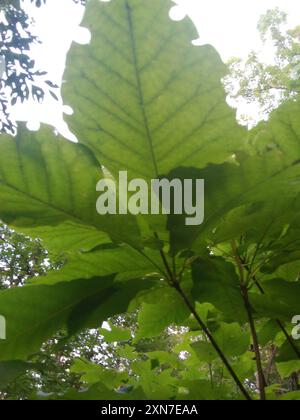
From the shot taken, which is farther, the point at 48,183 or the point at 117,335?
the point at 117,335

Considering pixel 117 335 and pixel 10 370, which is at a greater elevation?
pixel 117 335

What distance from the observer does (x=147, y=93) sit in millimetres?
411

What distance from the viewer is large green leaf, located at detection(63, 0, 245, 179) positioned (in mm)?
400

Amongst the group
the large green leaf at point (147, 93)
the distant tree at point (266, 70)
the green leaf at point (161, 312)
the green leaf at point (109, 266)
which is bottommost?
the green leaf at point (161, 312)

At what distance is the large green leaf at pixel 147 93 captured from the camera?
40cm

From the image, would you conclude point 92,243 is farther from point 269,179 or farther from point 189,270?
point 269,179

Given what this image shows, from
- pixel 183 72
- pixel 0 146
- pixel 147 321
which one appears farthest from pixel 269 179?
pixel 147 321

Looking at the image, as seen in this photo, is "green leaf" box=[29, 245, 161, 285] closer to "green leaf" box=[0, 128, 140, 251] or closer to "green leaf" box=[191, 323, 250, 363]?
"green leaf" box=[0, 128, 140, 251]

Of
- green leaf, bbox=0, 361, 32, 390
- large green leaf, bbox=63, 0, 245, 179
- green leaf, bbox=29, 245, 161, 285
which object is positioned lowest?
green leaf, bbox=0, 361, 32, 390

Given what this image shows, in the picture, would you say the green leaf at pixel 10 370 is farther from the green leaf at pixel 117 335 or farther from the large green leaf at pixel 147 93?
the green leaf at pixel 117 335

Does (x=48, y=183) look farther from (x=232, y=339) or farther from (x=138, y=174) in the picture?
(x=232, y=339)

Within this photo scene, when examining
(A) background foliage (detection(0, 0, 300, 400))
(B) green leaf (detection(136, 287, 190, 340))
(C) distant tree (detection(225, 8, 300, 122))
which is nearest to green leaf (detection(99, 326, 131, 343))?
(B) green leaf (detection(136, 287, 190, 340))

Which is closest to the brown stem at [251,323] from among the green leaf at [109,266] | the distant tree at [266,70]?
the green leaf at [109,266]

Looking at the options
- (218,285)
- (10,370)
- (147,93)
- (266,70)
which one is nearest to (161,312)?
(218,285)
